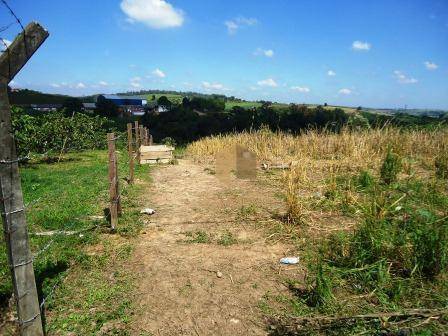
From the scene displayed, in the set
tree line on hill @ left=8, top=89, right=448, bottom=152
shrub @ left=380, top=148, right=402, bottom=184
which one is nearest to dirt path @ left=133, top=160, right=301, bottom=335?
tree line on hill @ left=8, top=89, right=448, bottom=152

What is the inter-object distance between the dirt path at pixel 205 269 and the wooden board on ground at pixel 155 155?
190 inches

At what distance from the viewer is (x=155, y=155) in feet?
36.7

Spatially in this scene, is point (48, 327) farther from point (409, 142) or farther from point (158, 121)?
point (158, 121)

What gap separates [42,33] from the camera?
205 cm

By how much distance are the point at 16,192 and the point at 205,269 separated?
208 centimetres

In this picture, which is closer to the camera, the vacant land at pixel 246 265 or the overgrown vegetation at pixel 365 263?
the overgrown vegetation at pixel 365 263

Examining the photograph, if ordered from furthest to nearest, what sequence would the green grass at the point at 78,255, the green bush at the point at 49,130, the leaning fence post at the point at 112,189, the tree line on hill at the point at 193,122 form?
the tree line on hill at the point at 193,122, the green bush at the point at 49,130, the leaning fence post at the point at 112,189, the green grass at the point at 78,255

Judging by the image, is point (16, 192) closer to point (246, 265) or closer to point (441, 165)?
point (246, 265)

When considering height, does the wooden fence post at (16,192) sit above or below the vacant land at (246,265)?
above

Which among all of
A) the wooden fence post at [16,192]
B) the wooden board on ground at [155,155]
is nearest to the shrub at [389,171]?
the wooden board on ground at [155,155]

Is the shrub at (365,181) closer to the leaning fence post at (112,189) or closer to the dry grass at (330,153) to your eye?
the dry grass at (330,153)

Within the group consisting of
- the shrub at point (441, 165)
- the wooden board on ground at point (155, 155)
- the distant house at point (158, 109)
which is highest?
the distant house at point (158, 109)

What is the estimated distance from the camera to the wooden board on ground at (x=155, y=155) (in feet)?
36.0

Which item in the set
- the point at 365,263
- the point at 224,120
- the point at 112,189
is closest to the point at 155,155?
the point at 112,189
